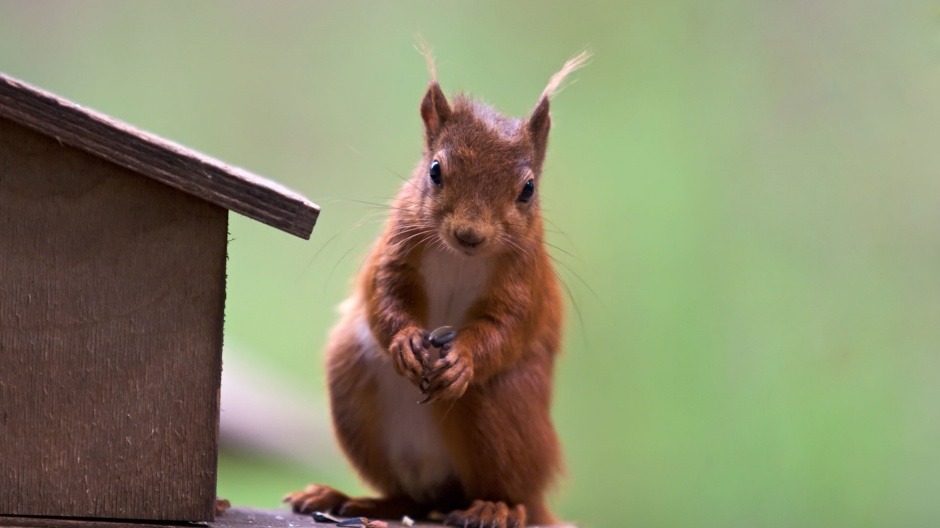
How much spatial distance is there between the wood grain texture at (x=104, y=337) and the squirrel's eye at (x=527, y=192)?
632mm

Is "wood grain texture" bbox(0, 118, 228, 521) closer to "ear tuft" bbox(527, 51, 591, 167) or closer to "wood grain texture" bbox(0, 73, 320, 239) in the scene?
"wood grain texture" bbox(0, 73, 320, 239)

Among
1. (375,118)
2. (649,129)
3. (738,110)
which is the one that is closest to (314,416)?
(375,118)

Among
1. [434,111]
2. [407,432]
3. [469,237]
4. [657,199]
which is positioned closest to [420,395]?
[407,432]

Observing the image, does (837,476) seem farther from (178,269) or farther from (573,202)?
(178,269)

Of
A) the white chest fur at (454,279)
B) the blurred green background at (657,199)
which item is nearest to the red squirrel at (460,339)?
the white chest fur at (454,279)

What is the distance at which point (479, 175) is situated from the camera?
185cm

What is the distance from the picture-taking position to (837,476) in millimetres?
3402

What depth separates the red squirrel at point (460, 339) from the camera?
1.84 m

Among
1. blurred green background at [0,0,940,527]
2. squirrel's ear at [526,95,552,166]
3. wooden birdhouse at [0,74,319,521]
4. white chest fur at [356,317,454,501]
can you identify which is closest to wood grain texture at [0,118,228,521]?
wooden birdhouse at [0,74,319,521]

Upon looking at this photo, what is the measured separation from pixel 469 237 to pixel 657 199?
203 cm

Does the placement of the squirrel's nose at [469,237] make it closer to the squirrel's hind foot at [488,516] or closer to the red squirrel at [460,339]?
the red squirrel at [460,339]

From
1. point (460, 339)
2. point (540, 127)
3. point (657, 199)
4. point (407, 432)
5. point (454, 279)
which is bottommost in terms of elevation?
point (407, 432)

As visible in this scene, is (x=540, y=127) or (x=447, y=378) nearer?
(x=447, y=378)

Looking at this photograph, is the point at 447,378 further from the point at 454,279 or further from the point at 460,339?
the point at 454,279
